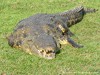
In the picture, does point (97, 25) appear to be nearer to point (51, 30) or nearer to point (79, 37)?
point (79, 37)

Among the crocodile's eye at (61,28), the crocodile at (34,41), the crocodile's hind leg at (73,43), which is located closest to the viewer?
the crocodile at (34,41)

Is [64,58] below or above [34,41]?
below

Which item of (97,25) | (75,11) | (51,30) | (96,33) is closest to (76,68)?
(51,30)

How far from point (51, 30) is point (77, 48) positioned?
85 centimetres

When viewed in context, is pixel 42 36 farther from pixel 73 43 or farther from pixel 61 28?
pixel 61 28

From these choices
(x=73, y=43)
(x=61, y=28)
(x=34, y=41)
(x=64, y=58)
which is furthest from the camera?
(x=61, y=28)

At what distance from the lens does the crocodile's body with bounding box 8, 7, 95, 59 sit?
23.2ft

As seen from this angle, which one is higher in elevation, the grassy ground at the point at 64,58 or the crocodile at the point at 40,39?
the crocodile at the point at 40,39

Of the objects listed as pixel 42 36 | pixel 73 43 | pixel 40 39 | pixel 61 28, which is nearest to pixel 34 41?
pixel 40 39

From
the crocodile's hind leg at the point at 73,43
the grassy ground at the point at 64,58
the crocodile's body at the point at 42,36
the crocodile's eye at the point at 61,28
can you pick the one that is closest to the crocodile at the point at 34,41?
the crocodile's body at the point at 42,36

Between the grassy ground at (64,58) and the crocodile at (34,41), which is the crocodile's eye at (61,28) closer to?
the grassy ground at (64,58)

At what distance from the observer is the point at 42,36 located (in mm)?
7484

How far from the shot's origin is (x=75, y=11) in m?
10.6

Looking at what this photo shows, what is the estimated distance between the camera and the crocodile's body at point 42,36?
7084 mm
